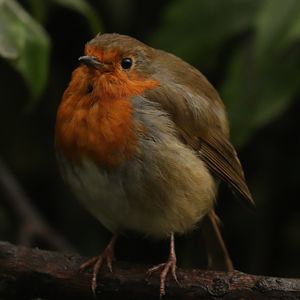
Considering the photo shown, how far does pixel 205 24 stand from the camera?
411 centimetres

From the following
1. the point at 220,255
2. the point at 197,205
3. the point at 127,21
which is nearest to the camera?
the point at 197,205

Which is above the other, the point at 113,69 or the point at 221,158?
the point at 113,69

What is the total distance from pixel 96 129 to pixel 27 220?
4.70 feet

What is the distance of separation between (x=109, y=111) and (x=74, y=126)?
161mm

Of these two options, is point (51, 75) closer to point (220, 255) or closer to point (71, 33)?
point (71, 33)

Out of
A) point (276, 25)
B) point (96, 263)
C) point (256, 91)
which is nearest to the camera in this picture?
point (276, 25)

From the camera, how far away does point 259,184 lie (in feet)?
17.1

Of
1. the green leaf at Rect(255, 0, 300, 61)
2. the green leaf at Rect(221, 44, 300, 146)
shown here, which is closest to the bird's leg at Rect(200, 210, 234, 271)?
the green leaf at Rect(221, 44, 300, 146)

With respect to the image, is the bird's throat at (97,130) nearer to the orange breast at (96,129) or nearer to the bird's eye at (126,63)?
the orange breast at (96,129)

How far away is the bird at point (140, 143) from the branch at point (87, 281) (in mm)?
57

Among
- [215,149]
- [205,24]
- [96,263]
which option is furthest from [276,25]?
[96,263]

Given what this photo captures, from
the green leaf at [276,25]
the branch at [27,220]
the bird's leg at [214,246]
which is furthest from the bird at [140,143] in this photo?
the branch at [27,220]

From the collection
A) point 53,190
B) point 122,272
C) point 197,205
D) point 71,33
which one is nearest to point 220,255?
point 197,205

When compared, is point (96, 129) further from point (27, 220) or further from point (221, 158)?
point (27, 220)
